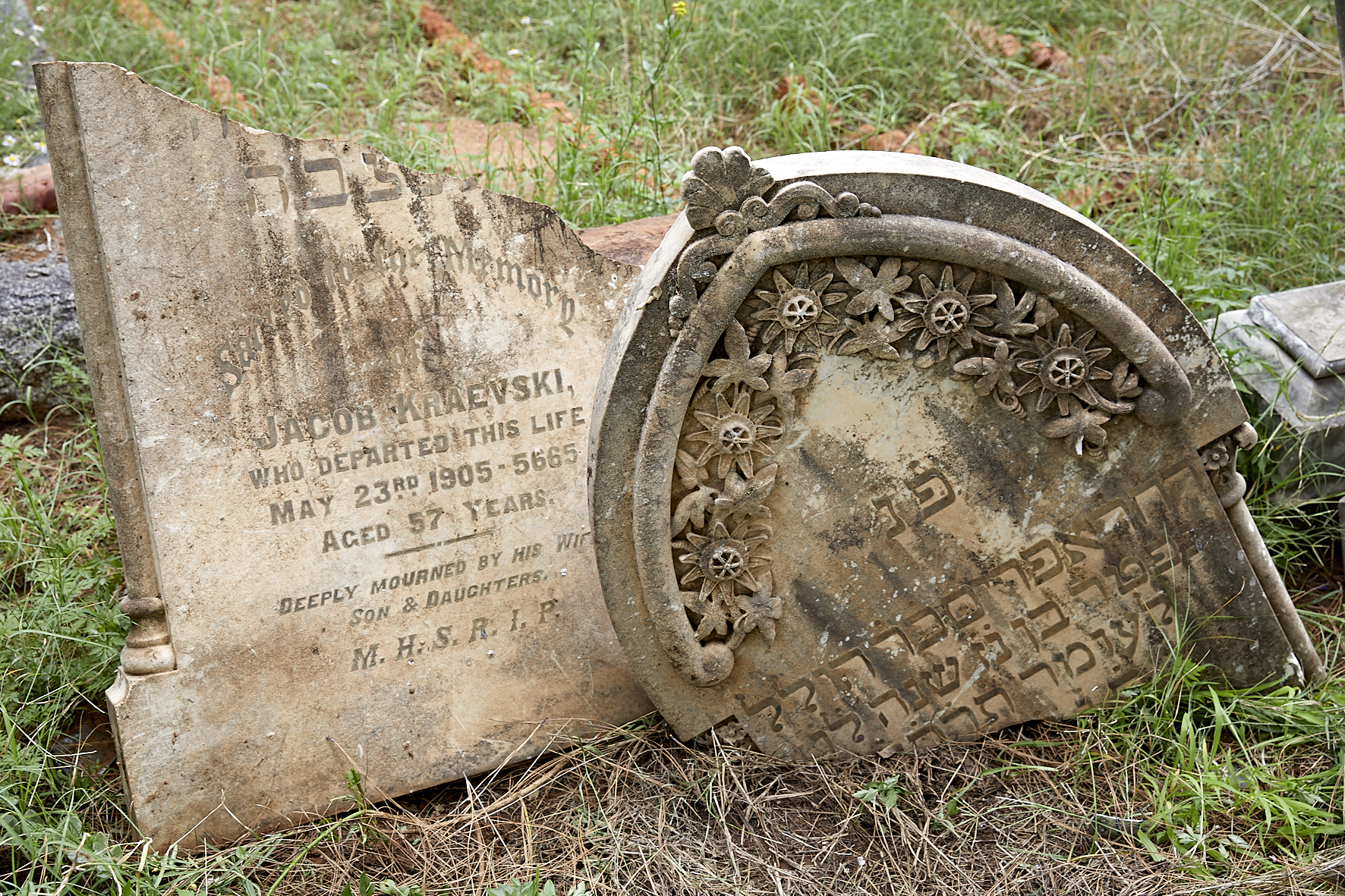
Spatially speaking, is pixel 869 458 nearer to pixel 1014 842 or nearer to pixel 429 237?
pixel 1014 842

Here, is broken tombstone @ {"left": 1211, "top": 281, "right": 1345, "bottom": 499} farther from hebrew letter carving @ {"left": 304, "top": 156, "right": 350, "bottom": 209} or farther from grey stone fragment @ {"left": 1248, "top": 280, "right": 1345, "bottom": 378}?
hebrew letter carving @ {"left": 304, "top": 156, "right": 350, "bottom": 209}

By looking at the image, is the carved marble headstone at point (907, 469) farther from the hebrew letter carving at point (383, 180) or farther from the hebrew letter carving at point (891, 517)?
the hebrew letter carving at point (383, 180)

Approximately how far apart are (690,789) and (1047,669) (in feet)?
2.86

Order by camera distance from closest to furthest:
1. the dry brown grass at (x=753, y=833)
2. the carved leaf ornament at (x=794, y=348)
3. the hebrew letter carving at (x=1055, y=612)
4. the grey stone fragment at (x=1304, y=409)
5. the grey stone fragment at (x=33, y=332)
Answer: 1. the carved leaf ornament at (x=794, y=348)
2. the dry brown grass at (x=753, y=833)
3. the hebrew letter carving at (x=1055, y=612)
4. the grey stone fragment at (x=1304, y=409)
5. the grey stone fragment at (x=33, y=332)

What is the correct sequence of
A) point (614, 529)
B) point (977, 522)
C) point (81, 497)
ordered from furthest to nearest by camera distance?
point (81, 497) → point (977, 522) → point (614, 529)

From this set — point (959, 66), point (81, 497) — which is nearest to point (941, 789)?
point (81, 497)

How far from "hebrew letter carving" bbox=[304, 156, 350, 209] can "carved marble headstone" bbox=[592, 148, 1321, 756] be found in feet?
2.35

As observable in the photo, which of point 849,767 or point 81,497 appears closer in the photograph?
point 849,767

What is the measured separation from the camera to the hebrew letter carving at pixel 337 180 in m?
2.19

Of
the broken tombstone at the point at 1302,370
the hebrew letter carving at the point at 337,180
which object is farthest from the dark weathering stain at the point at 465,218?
the broken tombstone at the point at 1302,370

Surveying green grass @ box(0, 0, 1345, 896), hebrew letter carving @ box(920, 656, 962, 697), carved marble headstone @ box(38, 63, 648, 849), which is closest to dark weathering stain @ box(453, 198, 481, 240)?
carved marble headstone @ box(38, 63, 648, 849)

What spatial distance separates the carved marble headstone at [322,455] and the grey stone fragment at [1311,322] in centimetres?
188

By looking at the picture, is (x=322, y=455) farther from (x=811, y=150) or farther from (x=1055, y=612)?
(x=811, y=150)

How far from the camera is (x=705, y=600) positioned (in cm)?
217
